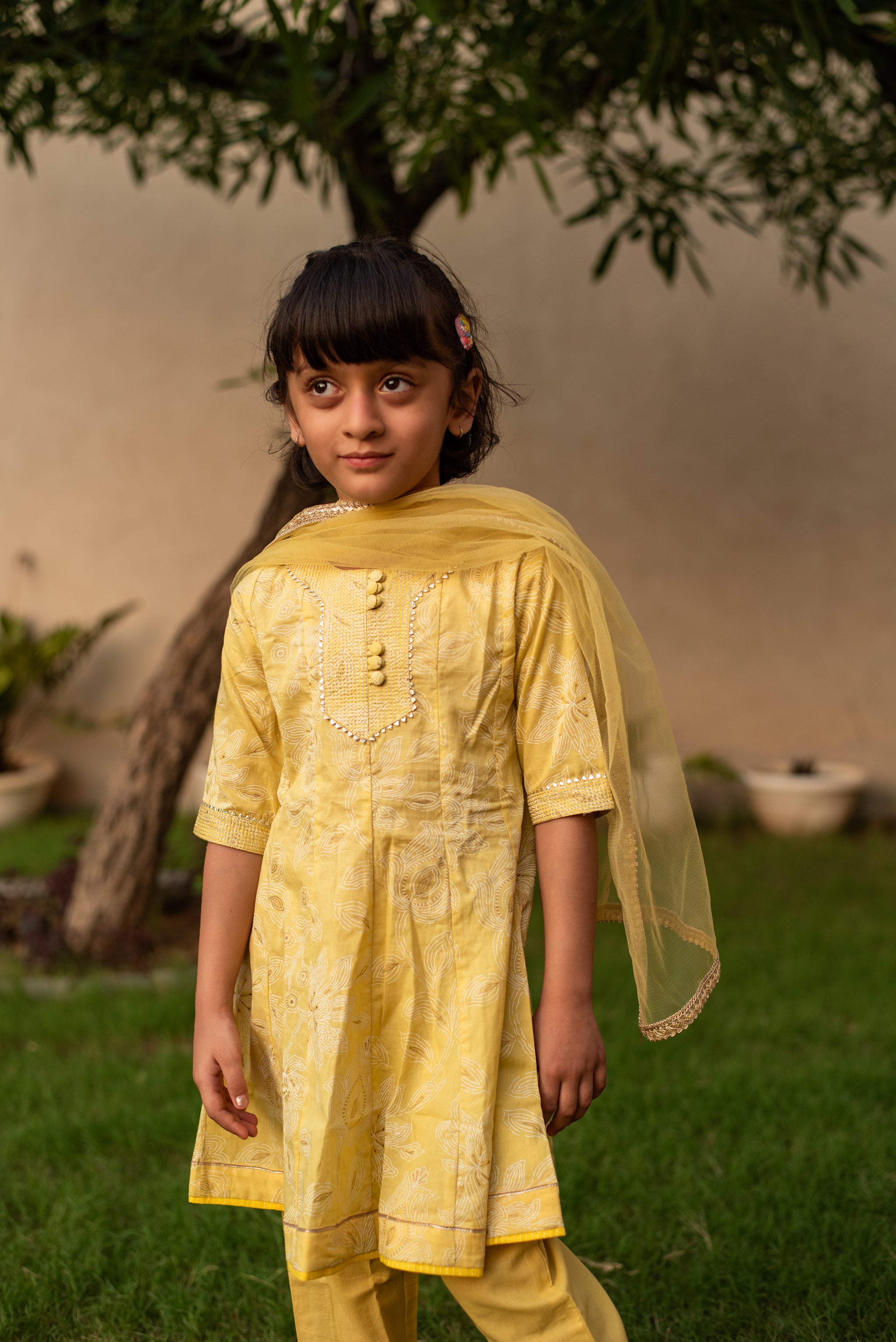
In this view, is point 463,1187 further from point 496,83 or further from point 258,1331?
point 496,83

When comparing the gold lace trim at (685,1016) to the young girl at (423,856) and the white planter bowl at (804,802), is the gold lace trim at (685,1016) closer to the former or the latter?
the young girl at (423,856)

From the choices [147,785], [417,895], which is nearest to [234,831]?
[417,895]

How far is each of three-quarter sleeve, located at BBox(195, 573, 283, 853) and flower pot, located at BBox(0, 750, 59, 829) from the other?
4.63 meters

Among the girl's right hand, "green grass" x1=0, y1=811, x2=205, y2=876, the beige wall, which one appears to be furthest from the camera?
the beige wall

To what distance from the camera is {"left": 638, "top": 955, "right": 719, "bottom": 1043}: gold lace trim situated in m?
1.32

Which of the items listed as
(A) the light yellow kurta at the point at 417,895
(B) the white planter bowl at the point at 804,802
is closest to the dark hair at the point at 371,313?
(A) the light yellow kurta at the point at 417,895

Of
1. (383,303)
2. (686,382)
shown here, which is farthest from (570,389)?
(383,303)

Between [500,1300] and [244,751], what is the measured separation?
692mm

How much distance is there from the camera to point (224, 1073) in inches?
53.4

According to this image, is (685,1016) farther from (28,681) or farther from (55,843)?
(28,681)

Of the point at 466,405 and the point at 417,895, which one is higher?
the point at 466,405

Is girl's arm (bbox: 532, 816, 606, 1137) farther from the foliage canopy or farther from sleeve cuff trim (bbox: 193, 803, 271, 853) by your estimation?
the foliage canopy

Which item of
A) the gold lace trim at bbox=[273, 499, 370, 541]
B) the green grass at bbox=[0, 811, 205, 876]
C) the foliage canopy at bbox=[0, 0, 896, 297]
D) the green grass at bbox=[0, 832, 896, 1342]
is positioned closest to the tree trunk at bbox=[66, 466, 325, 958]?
the green grass at bbox=[0, 832, 896, 1342]

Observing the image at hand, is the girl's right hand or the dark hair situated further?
the girl's right hand
